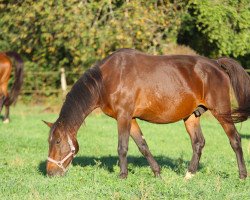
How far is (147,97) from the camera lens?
782 centimetres

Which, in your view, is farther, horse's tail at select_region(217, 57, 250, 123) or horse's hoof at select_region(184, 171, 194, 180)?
horse's tail at select_region(217, 57, 250, 123)

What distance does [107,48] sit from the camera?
66.3 feet

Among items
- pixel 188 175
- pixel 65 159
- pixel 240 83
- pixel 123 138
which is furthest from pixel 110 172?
pixel 240 83

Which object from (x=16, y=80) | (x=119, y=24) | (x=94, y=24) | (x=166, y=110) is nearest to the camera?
(x=166, y=110)

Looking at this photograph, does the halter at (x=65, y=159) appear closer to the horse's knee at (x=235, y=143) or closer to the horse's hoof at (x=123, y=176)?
the horse's hoof at (x=123, y=176)

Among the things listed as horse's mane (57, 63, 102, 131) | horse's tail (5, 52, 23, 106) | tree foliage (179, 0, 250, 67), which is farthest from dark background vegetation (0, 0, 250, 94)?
horse's mane (57, 63, 102, 131)

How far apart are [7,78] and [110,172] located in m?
8.87

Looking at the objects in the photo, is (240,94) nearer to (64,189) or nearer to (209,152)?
(64,189)

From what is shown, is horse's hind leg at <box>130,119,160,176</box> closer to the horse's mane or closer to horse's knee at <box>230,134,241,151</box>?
the horse's mane

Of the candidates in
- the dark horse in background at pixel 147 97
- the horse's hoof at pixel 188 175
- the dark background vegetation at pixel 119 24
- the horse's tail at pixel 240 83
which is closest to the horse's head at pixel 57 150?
the dark horse in background at pixel 147 97

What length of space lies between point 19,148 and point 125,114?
13.6ft

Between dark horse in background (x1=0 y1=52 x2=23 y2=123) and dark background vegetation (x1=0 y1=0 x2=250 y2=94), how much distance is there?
11.3ft

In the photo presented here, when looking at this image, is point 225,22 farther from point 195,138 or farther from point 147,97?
point 147,97

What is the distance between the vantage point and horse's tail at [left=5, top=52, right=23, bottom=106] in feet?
52.1
